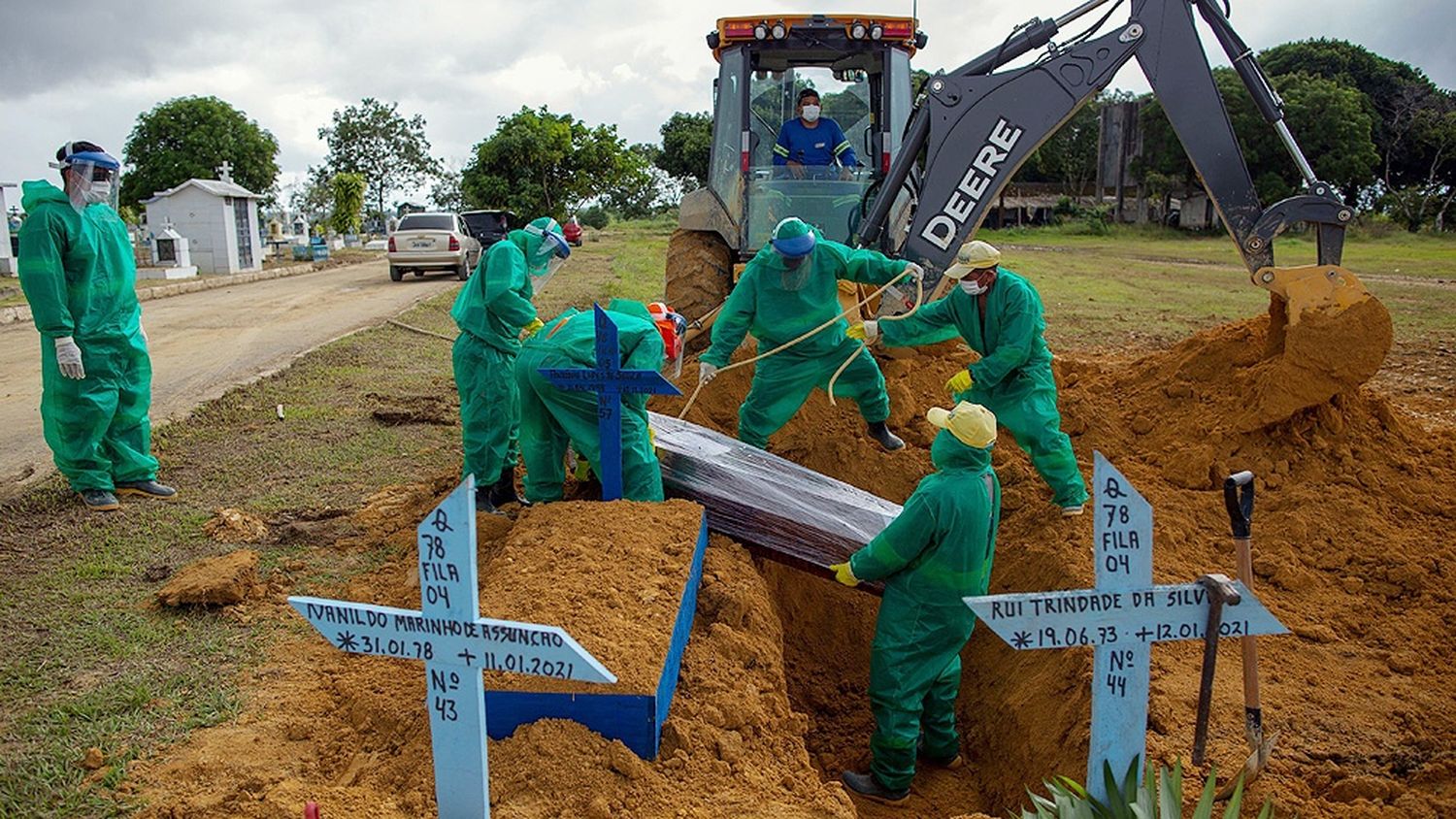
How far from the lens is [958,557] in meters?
3.94

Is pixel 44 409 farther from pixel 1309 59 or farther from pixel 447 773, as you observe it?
pixel 1309 59

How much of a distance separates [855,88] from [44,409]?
643 centimetres

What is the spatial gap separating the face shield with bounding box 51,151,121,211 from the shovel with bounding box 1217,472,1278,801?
6086 mm

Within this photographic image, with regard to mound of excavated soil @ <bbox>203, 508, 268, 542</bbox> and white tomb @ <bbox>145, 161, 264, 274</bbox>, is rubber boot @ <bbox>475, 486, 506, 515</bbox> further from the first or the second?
white tomb @ <bbox>145, 161, 264, 274</bbox>

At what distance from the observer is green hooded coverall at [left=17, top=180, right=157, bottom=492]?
235 inches

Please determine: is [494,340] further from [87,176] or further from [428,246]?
[428,246]

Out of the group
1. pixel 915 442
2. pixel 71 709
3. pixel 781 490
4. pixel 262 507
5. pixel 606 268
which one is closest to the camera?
pixel 71 709

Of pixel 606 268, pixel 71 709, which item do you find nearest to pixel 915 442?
pixel 71 709

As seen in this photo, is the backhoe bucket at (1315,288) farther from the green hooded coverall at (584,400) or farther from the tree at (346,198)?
the tree at (346,198)

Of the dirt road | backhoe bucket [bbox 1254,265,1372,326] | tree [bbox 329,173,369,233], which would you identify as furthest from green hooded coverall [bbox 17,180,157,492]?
tree [bbox 329,173,369,233]

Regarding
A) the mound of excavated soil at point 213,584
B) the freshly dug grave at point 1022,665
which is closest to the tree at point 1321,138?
the freshly dug grave at point 1022,665

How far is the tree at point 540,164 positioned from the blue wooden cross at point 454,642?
31.1 meters

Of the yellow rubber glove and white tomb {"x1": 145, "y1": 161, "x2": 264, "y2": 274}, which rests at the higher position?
white tomb {"x1": 145, "y1": 161, "x2": 264, "y2": 274}

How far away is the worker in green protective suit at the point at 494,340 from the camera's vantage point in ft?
18.4
